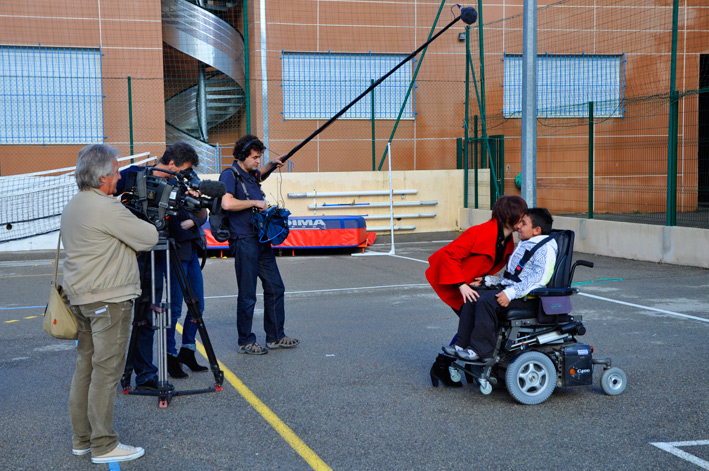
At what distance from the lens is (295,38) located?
2142cm

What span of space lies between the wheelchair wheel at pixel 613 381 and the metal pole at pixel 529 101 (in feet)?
23.7

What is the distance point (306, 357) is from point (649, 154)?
18885 mm

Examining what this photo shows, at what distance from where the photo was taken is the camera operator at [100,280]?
404cm

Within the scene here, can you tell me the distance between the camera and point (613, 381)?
515 cm

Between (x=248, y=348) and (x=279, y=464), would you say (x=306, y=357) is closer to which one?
(x=248, y=348)

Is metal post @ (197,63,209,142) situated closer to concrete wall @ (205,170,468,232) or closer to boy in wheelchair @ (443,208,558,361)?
concrete wall @ (205,170,468,232)

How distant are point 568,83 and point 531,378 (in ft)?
62.0

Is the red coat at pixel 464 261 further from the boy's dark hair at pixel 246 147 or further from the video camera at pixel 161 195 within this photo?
the boy's dark hair at pixel 246 147

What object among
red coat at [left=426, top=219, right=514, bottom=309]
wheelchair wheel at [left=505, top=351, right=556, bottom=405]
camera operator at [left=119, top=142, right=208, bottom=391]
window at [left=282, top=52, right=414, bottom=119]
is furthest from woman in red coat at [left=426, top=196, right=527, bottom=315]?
window at [left=282, top=52, right=414, bottom=119]

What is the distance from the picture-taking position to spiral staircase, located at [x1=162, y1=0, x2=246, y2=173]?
21.4 meters

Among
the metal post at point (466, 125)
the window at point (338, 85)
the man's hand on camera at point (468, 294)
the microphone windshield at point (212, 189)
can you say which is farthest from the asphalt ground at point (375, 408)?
the window at point (338, 85)

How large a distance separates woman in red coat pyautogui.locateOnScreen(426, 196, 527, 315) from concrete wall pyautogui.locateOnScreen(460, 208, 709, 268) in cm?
786

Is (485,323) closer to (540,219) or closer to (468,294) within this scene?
(468,294)

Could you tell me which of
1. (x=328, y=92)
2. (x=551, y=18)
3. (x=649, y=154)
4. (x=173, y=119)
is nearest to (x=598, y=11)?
(x=551, y=18)
